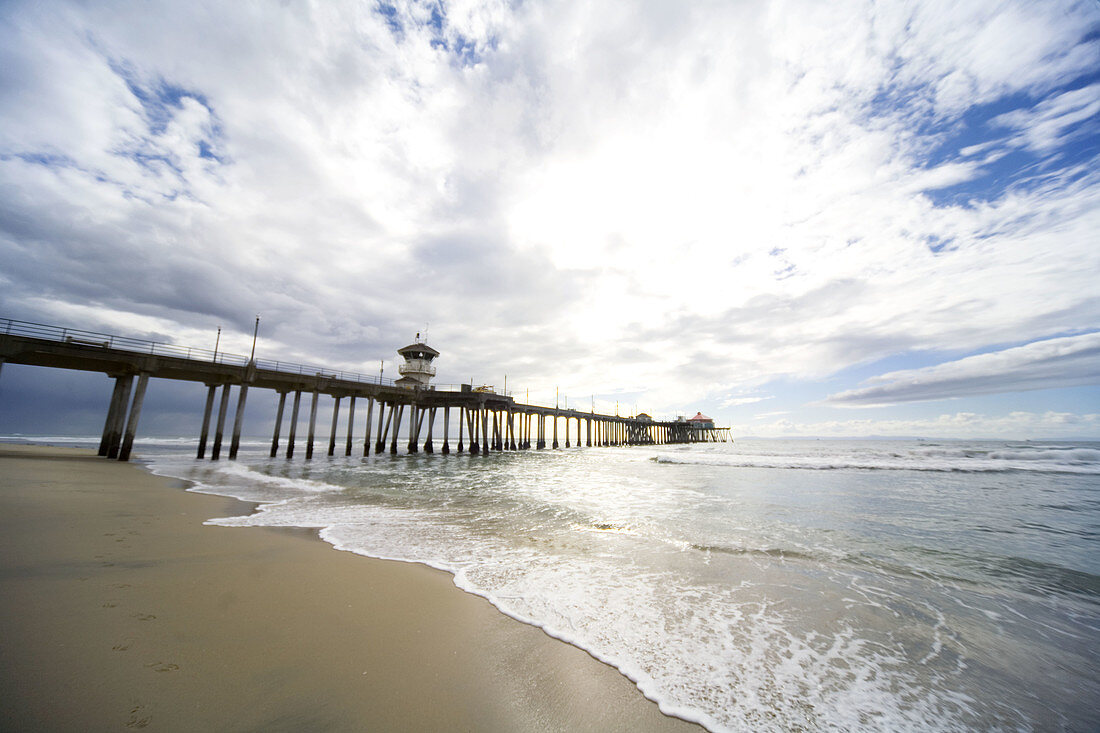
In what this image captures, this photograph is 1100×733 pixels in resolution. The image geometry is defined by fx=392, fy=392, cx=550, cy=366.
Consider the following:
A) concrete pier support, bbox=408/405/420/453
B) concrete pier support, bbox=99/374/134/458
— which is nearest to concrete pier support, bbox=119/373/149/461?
concrete pier support, bbox=99/374/134/458

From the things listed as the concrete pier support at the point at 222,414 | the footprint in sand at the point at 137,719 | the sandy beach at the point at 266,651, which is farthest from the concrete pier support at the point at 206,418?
the footprint in sand at the point at 137,719

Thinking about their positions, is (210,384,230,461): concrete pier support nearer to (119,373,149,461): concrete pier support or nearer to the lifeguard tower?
(119,373,149,461): concrete pier support

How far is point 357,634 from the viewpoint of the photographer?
3180 millimetres

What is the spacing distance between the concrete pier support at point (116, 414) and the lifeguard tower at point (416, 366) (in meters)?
16.8

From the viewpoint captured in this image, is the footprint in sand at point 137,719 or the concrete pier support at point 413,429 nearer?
the footprint in sand at point 137,719

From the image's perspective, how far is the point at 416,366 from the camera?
3575 cm

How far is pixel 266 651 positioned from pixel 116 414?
91.3ft

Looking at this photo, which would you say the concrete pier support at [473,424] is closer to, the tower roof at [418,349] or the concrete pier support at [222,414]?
the tower roof at [418,349]

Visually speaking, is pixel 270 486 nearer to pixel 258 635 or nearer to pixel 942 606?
pixel 258 635

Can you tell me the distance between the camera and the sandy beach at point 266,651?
83.8 inches

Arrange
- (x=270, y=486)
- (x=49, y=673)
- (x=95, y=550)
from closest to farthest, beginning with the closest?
(x=49, y=673) → (x=95, y=550) → (x=270, y=486)

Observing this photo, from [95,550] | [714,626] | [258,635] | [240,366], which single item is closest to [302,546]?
[95,550]

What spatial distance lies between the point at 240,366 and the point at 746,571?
24769 mm

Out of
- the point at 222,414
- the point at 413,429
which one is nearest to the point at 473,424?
the point at 413,429
